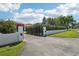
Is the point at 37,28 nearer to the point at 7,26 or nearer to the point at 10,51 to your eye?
the point at 7,26

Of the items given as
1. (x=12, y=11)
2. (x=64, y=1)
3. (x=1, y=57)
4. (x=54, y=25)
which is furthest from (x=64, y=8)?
(x=1, y=57)

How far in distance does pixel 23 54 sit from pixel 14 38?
210 inches

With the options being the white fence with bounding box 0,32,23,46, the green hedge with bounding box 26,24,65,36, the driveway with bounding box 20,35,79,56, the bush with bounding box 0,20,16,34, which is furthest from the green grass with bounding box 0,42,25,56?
the green hedge with bounding box 26,24,65,36

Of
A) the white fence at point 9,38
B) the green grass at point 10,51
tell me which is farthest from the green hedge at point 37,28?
the green grass at point 10,51

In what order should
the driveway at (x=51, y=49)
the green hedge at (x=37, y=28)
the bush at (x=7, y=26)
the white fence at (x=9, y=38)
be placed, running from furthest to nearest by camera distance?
the green hedge at (x=37, y=28)
the bush at (x=7, y=26)
the white fence at (x=9, y=38)
the driveway at (x=51, y=49)

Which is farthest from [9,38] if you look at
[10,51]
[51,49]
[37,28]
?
[37,28]

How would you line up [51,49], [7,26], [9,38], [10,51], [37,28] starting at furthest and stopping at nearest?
[37,28] → [7,26] → [9,38] → [51,49] → [10,51]

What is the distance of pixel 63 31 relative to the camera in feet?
84.9

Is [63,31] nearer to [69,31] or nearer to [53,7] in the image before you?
[69,31]

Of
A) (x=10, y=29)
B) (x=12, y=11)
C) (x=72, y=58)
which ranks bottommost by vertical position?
(x=72, y=58)

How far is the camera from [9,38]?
593 inches

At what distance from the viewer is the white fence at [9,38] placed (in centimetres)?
1406

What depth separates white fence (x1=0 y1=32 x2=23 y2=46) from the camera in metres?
14.1

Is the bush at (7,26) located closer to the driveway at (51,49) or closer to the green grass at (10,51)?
the driveway at (51,49)
